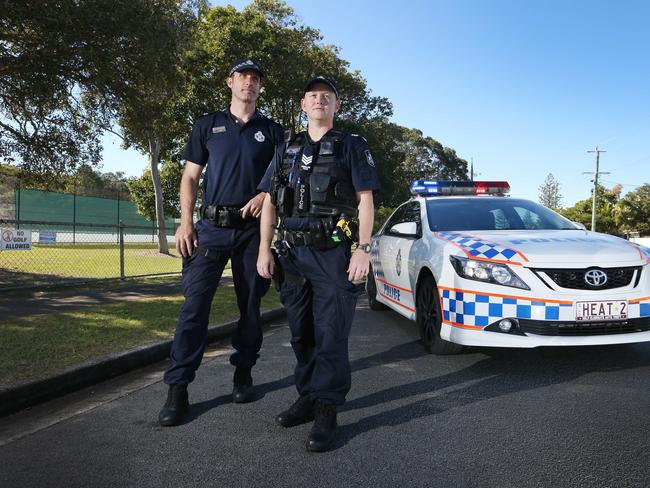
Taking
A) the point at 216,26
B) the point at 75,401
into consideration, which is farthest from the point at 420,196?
the point at 216,26

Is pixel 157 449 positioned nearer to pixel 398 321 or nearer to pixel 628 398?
pixel 628 398

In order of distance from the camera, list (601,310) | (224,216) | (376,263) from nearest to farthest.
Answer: (224,216) < (601,310) < (376,263)

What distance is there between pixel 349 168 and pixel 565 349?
116 inches

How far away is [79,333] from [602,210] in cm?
6132

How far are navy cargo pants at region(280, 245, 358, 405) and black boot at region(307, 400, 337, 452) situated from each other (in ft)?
0.14

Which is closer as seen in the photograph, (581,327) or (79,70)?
(581,327)

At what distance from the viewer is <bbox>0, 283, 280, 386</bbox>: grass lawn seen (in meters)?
3.68

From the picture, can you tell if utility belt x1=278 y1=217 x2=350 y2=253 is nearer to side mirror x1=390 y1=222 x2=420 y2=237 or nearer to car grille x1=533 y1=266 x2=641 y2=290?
car grille x1=533 y1=266 x2=641 y2=290

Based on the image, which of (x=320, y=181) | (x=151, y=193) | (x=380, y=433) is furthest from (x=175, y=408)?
(x=151, y=193)

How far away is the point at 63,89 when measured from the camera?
28.3 feet

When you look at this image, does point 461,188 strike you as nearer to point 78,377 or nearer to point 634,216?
point 78,377

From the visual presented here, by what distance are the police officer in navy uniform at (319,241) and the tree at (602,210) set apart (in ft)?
184

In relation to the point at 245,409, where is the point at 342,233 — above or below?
above

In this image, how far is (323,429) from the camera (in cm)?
254
